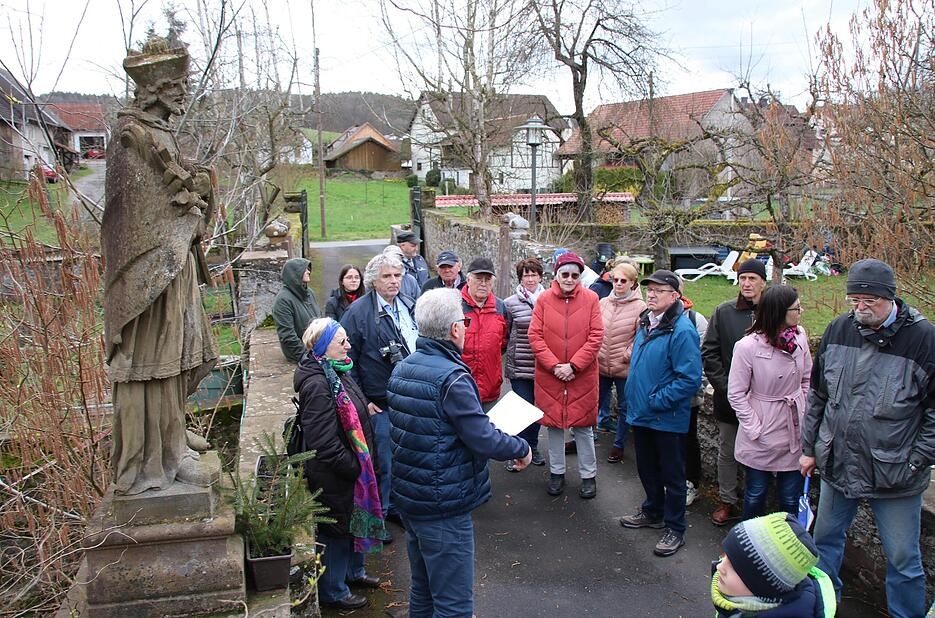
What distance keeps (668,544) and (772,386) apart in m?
1.25

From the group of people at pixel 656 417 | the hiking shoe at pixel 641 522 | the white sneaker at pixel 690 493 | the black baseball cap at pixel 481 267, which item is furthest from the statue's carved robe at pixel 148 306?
the white sneaker at pixel 690 493

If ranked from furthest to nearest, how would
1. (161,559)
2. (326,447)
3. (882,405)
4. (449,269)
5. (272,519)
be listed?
(449,269), (326,447), (882,405), (272,519), (161,559)

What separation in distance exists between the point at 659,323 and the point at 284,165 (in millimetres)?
16944

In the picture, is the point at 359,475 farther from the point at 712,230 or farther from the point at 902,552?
the point at 712,230

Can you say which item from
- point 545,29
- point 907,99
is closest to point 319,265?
point 545,29

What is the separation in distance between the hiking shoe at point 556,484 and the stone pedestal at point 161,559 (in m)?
3.15

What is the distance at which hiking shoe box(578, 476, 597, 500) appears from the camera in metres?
5.58

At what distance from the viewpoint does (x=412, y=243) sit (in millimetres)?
8812

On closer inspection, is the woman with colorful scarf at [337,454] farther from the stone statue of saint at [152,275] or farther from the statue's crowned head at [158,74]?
the statue's crowned head at [158,74]

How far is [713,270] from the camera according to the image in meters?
18.7

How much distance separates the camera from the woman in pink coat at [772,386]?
14.5ft

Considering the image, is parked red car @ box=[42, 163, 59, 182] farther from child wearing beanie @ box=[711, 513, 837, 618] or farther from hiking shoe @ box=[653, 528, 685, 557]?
hiking shoe @ box=[653, 528, 685, 557]

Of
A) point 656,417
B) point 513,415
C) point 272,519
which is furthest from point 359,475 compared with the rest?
point 656,417

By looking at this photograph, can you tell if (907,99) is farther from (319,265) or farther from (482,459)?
(319,265)
